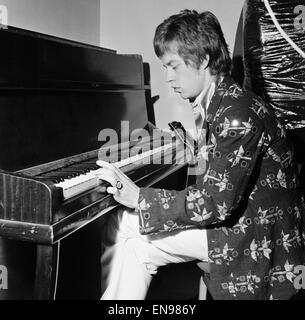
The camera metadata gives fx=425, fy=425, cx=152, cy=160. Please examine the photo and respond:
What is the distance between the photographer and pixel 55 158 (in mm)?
1743

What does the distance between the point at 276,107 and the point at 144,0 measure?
143cm

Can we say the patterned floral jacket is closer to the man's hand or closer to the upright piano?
the man's hand

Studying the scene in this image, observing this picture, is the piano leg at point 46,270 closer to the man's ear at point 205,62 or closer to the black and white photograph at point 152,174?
the black and white photograph at point 152,174

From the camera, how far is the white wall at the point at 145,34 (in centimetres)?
325

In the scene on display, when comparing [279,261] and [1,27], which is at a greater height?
[1,27]

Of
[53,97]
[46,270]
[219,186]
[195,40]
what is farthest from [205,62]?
[46,270]

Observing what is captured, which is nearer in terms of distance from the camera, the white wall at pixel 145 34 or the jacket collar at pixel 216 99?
the jacket collar at pixel 216 99

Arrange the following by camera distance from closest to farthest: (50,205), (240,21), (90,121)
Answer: (50,205) → (90,121) → (240,21)

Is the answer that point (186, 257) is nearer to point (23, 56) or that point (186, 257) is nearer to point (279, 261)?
point (279, 261)

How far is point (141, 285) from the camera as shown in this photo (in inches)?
62.6

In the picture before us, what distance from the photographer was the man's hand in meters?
1.37

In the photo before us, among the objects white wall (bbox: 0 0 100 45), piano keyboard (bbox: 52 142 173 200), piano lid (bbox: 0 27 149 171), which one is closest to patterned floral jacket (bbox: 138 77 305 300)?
piano keyboard (bbox: 52 142 173 200)

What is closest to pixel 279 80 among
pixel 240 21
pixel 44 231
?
pixel 240 21

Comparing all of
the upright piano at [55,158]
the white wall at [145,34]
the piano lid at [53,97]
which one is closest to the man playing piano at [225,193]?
the upright piano at [55,158]
